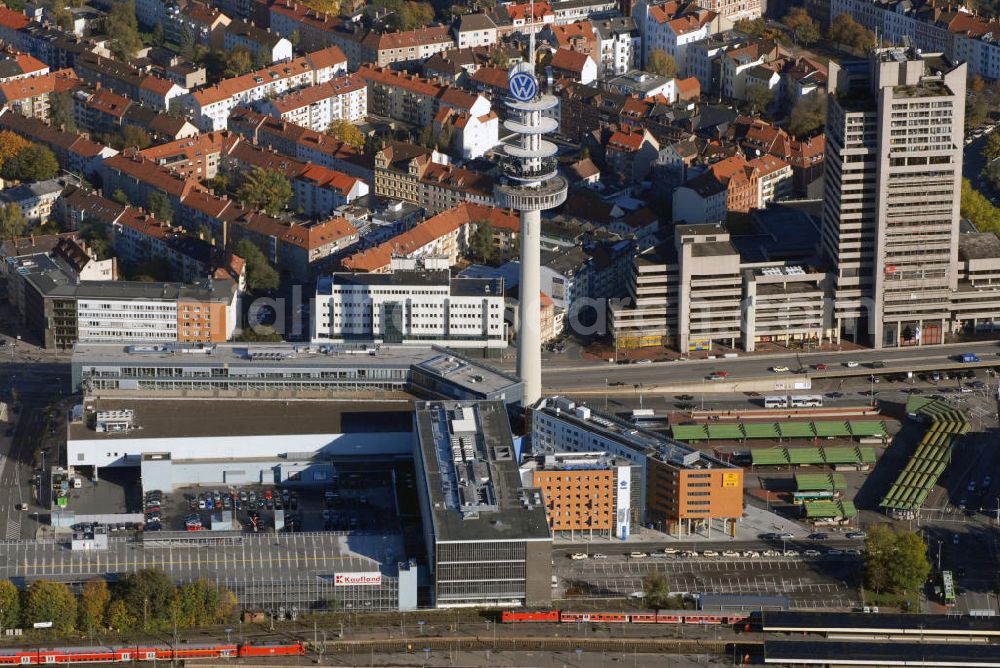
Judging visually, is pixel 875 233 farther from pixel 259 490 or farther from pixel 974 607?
pixel 259 490

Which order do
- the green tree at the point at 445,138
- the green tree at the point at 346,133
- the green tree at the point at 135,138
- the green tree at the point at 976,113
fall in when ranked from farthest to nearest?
the green tree at the point at 976,113, the green tree at the point at 346,133, the green tree at the point at 445,138, the green tree at the point at 135,138

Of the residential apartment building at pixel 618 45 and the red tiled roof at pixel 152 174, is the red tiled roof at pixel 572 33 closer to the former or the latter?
the residential apartment building at pixel 618 45

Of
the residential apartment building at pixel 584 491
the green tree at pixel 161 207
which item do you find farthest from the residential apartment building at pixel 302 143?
the residential apartment building at pixel 584 491

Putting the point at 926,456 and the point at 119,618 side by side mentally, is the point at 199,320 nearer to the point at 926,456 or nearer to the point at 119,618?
the point at 119,618

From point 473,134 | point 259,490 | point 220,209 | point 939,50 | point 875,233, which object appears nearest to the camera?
point 259,490

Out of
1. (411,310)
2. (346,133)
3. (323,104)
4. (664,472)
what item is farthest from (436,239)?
(664,472)

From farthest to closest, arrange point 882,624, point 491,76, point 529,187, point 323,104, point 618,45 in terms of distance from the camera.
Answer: point 618,45
point 491,76
point 323,104
point 529,187
point 882,624

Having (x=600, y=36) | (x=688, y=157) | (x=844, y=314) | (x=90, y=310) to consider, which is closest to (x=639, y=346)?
(x=844, y=314)
